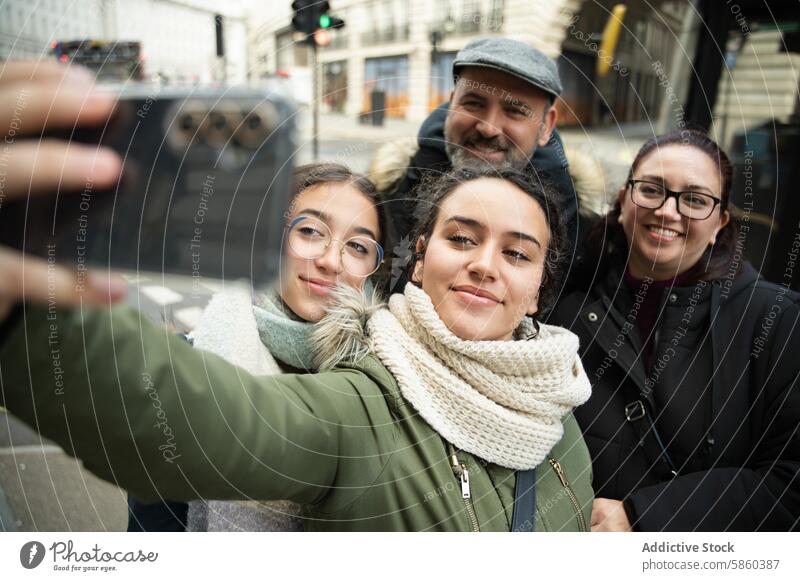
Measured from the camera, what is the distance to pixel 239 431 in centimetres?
42

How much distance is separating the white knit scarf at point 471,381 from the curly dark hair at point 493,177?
0.23 ft

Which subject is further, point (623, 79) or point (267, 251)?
point (623, 79)

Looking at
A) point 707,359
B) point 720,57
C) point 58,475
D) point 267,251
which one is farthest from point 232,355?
point 720,57

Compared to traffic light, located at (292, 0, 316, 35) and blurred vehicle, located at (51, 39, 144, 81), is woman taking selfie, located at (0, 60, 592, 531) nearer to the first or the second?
blurred vehicle, located at (51, 39, 144, 81)

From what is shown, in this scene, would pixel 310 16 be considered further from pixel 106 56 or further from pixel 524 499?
pixel 524 499

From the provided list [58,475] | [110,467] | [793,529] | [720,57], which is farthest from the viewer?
[720,57]

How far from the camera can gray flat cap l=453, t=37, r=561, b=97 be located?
24.8 inches

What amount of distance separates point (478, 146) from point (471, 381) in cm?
29

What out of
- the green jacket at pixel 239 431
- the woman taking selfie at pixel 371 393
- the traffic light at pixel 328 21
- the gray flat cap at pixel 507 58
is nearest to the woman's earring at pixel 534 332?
the woman taking selfie at pixel 371 393

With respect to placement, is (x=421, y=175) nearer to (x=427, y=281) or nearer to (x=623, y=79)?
(x=427, y=281)

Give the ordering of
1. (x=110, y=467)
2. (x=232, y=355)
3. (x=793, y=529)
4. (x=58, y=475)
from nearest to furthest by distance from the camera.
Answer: (x=110, y=467) → (x=232, y=355) → (x=793, y=529) → (x=58, y=475)

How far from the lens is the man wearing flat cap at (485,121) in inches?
25.0

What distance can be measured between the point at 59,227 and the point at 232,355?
0.21 m

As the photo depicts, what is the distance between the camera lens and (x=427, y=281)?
0.57 meters
